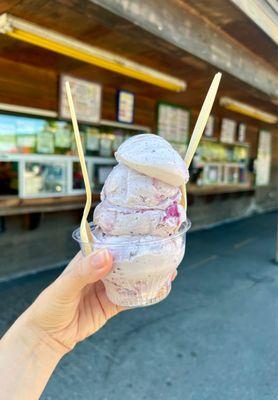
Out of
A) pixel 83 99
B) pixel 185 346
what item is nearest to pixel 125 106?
pixel 83 99

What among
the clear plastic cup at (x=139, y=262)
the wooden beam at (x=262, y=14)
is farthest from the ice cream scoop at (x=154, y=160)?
the wooden beam at (x=262, y=14)

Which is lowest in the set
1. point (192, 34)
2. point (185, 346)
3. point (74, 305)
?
point (185, 346)

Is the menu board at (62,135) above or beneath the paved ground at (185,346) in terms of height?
above

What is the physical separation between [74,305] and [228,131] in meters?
8.56

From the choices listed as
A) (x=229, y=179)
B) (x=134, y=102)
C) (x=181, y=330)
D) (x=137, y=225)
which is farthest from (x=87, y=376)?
(x=229, y=179)

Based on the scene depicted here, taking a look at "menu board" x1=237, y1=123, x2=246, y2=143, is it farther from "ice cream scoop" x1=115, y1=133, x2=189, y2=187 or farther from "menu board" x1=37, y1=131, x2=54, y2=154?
"ice cream scoop" x1=115, y1=133, x2=189, y2=187

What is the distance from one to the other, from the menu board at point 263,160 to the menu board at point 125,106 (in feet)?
21.3

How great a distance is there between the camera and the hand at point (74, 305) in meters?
1.08

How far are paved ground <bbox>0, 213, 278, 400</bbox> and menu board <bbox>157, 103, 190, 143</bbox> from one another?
306 centimetres

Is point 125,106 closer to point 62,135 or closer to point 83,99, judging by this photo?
point 83,99

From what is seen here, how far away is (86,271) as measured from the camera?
1092 millimetres

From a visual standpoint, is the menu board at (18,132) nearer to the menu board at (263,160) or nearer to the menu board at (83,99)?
the menu board at (83,99)

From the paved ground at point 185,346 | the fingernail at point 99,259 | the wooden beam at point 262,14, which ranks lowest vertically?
the paved ground at point 185,346

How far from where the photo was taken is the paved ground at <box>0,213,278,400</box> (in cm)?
260
